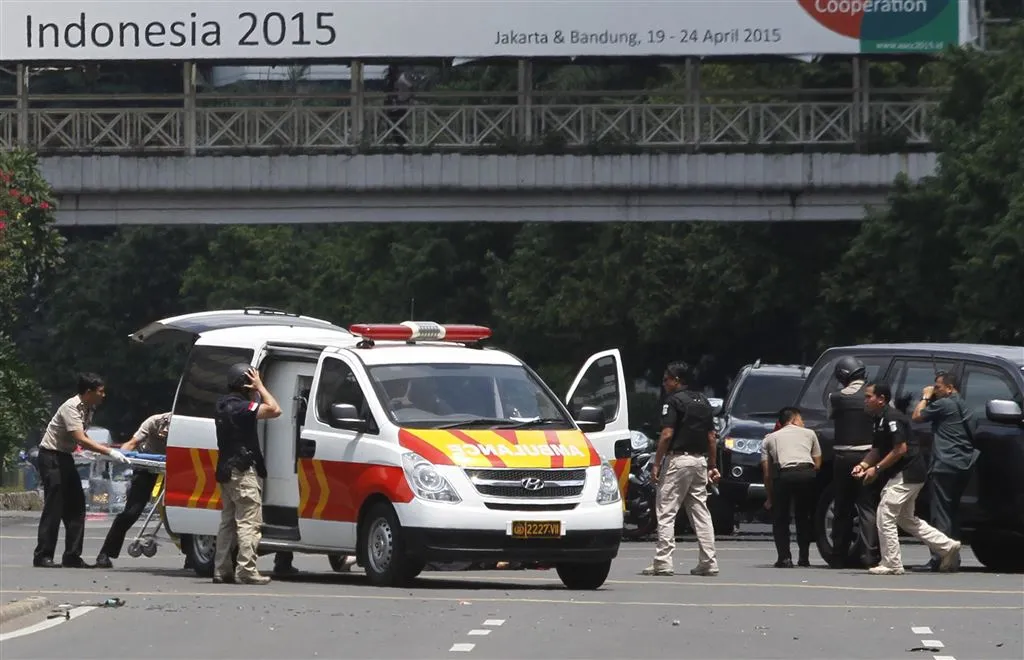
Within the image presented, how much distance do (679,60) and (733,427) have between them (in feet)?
83.2

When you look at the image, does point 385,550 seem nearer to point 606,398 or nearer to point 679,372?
point 679,372

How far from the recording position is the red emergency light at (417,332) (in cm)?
1973

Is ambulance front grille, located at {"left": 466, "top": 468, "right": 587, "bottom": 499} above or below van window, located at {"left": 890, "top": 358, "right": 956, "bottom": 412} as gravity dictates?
below

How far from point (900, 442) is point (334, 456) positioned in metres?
5.01

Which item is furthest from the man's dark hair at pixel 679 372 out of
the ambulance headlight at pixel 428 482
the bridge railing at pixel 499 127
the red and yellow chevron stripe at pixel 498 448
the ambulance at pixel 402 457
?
the bridge railing at pixel 499 127

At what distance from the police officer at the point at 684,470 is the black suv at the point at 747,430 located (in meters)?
8.76

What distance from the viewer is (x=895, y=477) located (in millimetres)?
21391

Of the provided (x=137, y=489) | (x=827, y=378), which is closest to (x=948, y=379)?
(x=827, y=378)

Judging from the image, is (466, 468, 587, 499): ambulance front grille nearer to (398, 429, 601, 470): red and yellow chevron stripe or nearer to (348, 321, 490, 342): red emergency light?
(398, 429, 601, 470): red and yellow chevron stripe

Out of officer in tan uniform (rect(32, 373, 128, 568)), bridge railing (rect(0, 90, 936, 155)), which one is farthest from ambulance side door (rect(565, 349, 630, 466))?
bridge railing (rect(0, 90, 936, 155))

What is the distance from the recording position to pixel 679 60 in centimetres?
5434

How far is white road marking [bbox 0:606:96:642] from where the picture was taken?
47.0ft

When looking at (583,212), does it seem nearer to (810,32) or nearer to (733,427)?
(810,32)

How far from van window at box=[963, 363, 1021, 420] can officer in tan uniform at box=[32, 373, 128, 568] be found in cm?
732
